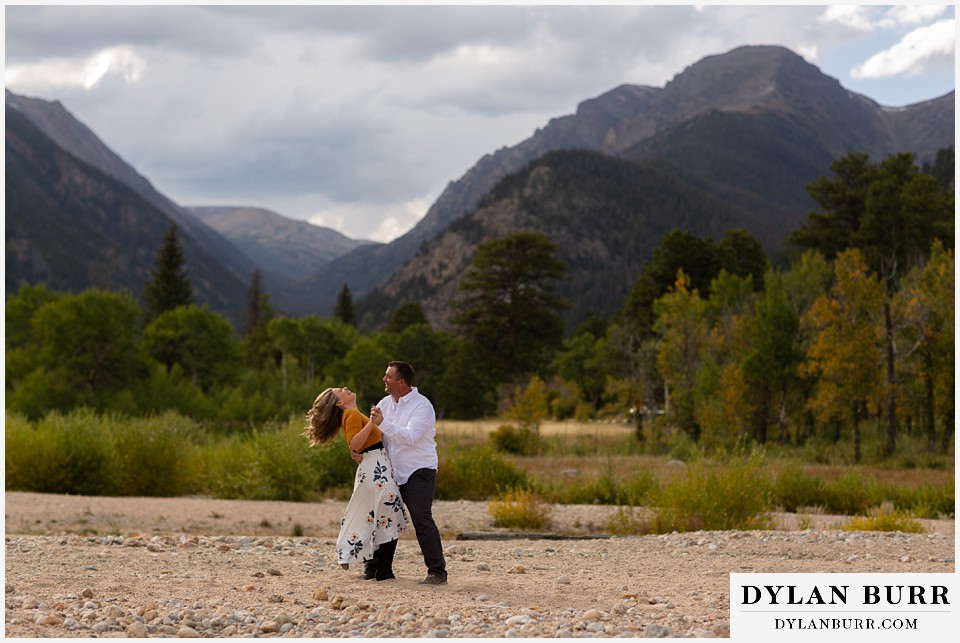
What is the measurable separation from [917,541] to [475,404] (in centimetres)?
4451

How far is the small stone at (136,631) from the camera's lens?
235 inches

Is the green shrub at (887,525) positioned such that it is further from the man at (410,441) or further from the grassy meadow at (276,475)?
the man at (410,441)

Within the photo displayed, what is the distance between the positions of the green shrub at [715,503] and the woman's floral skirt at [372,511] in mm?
6960

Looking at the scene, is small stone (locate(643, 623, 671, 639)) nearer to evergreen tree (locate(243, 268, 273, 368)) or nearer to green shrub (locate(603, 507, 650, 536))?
green shrub (locate(603, 507, 650, 536))

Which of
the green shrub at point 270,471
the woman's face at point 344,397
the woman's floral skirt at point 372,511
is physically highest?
the woman's face at point 344,397

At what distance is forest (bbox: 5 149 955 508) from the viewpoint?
3119 cm

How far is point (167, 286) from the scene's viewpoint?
233 ft

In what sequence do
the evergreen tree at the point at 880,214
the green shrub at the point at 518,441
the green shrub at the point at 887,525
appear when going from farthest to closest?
the evergreen tree at the point at 880,214
the green shrub at the point at 518,441
the green shrub at the point at 887,525

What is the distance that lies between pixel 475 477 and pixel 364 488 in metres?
13.4

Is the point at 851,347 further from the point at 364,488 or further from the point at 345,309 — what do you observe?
the point at 345,309

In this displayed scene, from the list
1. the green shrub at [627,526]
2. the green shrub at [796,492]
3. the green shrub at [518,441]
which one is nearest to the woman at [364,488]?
the green shrub at [627,526]

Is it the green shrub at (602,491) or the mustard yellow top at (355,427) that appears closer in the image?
the mustard yellow top at (355,427)

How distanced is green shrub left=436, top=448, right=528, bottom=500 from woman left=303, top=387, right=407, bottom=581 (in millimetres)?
12434

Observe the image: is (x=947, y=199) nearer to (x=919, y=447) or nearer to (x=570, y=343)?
(x=919, y=447)
